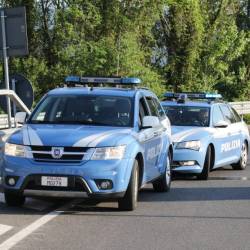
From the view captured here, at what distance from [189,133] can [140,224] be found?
502cm

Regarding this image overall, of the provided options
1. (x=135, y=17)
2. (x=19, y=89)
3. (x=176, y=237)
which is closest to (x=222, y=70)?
(x=135, y=17)

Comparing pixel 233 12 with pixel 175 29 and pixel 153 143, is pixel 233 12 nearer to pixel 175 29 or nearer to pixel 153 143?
pixel 175 29

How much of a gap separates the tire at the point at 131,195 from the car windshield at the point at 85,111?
820 mm

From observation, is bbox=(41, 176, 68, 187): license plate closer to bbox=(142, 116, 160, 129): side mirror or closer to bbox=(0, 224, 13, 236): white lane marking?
bbox=(0, 224, 13, 236): white lane marking

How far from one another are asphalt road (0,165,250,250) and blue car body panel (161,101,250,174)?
1720mm

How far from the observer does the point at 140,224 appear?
815cm

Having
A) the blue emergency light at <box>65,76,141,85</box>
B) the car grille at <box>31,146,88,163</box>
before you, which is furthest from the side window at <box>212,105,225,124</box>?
the car grille at <box>31,146,88,163</box>

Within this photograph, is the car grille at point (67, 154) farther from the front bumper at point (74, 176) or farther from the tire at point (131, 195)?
the tire at point (131, 195)

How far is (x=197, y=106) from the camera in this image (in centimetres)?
1419

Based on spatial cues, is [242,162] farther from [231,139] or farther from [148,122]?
[148,122]

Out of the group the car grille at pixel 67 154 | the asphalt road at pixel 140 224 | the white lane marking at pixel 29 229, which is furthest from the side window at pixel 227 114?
the car grille at pixel 67 154

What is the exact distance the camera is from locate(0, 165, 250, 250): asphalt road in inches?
279

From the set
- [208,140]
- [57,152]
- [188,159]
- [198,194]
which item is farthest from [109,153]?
[208,140]

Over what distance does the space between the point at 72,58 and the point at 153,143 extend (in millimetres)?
15877
